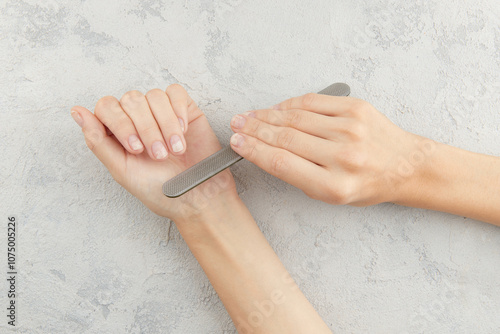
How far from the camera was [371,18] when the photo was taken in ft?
2.94

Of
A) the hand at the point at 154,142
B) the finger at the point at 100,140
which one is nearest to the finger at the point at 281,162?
the hand at the point at 154,142

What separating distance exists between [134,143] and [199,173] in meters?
0.12

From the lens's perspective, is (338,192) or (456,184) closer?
(338,192)

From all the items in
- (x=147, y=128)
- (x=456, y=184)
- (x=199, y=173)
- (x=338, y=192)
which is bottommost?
(x=456, y=184)

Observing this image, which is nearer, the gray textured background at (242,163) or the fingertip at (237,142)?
the fingertip at (237,142)

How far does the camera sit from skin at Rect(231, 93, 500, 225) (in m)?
0.67

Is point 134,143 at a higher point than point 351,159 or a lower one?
higher

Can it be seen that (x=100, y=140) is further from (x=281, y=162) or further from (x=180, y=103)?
(x=281, y=162)

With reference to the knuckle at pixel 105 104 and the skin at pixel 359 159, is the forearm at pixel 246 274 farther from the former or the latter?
the knuckle at pixel 105 104

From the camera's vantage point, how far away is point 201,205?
761mm

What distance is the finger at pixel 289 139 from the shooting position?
67cm

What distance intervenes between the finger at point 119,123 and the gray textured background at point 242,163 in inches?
6.1

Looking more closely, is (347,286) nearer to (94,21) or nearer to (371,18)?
(371,18)

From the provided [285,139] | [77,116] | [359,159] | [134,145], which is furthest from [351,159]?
[77,116]
